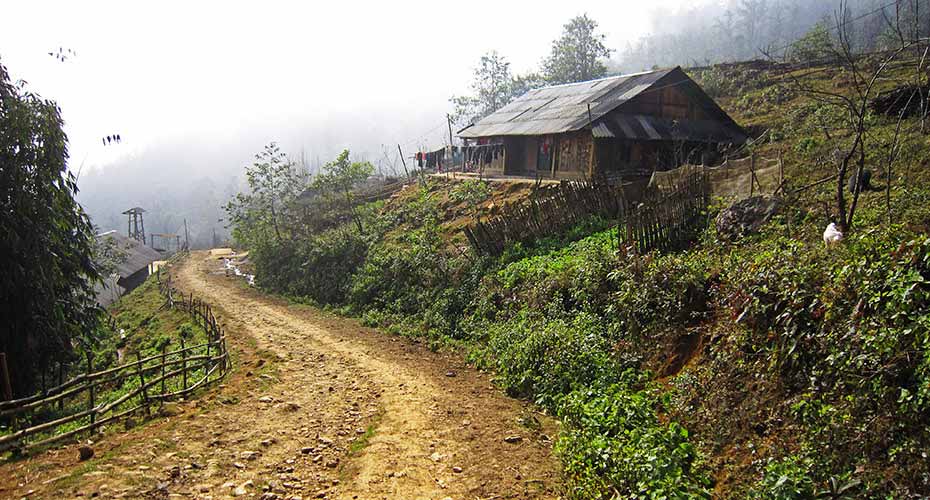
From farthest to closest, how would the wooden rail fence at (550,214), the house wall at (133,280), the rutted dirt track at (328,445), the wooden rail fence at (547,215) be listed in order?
the house wall at (133,280) → the wooden rail fence at (547,215) → the wooden rail fence at (550,214) → the rutted dirt track at (328,445)

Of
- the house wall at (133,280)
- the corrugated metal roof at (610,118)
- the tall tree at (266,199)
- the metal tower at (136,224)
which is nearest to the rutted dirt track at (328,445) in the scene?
the corrugated metal roof at (610,118)

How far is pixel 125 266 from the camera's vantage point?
107ft

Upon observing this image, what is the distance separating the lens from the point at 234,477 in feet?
18.4

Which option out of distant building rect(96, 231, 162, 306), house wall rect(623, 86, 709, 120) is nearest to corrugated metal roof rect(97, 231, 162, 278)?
distant building rect(96, 231, 162, 306)

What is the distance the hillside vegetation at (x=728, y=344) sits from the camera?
4.12 meters

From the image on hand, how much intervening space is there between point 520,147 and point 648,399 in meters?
20.4

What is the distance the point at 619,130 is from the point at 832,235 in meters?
13.6

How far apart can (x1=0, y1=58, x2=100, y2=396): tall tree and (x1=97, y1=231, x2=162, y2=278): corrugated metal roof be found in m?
23.5

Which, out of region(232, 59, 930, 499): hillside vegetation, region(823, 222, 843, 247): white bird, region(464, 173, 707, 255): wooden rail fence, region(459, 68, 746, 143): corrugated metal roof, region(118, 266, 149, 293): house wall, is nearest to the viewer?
region(232, 59, 930, 499): hillside vegetation

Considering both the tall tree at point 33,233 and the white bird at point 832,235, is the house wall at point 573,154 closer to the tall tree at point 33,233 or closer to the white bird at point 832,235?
the white bird at point 832,235

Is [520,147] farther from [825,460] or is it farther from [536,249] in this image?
[825,460]

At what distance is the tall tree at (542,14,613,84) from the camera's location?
4594cm

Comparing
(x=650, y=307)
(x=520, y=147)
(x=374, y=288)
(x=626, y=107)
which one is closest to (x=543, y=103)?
(x=520, y=147)

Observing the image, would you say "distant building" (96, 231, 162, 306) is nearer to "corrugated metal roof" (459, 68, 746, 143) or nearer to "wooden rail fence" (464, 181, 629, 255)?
"corrugated metal roof" (459, 68, 746, 143)
